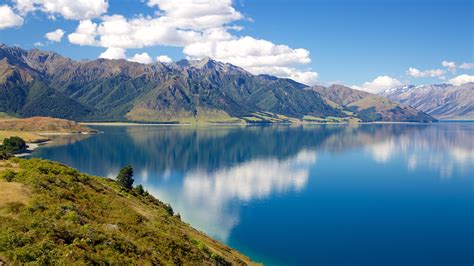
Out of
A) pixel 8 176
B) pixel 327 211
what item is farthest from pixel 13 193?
pixel 327 211

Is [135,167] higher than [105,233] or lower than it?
lower

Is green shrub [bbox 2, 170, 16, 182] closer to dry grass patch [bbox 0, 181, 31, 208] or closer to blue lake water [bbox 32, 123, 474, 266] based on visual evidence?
dry grass patch [bbox 0, 181, 31, 208]

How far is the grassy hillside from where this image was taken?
29.9 m

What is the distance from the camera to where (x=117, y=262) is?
105 feet

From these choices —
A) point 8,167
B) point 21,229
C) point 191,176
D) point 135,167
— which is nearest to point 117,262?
point 21,229

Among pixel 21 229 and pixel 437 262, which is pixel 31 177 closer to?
pixel 21 229

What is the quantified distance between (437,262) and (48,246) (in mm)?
73957

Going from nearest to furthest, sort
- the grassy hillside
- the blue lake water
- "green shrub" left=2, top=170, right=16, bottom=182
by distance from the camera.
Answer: the grassy hillside, "green shrub" left=2, top=170, right=16, bottom=182, the blue lake water

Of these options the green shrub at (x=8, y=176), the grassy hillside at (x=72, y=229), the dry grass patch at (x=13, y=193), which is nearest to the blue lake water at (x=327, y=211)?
the grassy hillside at (x=72, y=229)

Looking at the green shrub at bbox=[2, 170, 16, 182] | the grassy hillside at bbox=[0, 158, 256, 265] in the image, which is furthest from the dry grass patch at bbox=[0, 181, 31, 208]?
the green shrub at bbox=[2, 170, 16, 182]

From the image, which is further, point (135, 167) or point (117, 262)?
point (135, 167)

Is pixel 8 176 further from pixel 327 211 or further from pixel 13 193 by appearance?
pixel 327 211

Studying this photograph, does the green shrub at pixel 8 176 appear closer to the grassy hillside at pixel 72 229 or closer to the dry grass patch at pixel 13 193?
the grassy hillside at pixel 72 229

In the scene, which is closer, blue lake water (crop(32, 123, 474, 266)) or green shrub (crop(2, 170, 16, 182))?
green shrub (crop(2, 170, 16, 182))
